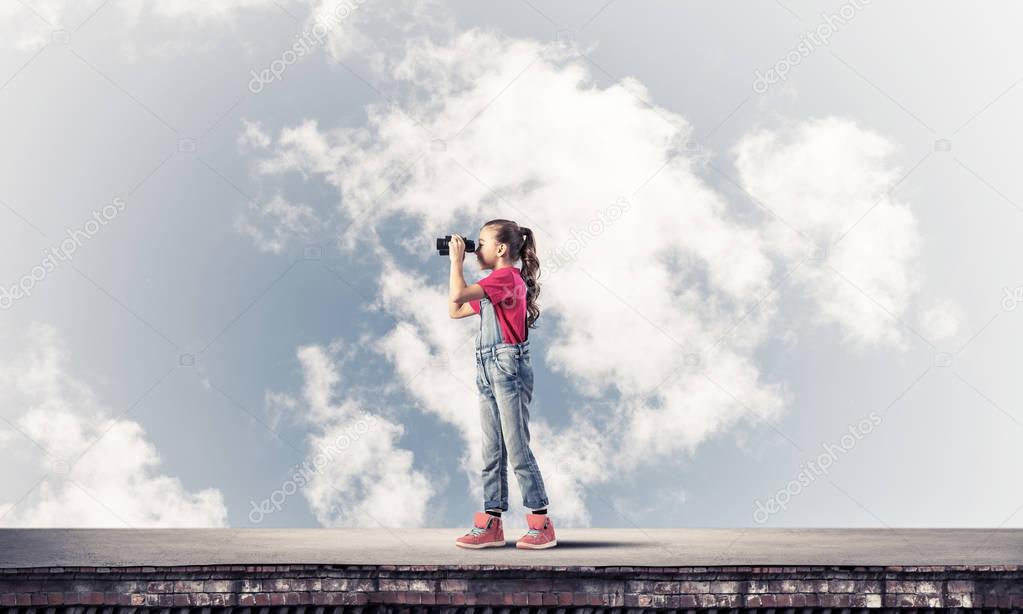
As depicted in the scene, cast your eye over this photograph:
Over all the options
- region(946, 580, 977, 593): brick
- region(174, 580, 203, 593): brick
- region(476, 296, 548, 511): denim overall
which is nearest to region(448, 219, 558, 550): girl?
region(476, 296, 548, 511): denim overall

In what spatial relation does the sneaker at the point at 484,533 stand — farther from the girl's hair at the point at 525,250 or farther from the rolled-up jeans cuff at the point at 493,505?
the girl's hair at the point at 525,250

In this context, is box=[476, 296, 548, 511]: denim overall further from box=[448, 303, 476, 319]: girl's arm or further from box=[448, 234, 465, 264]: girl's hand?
box=[448, 234, 465, 264]: girl's hand

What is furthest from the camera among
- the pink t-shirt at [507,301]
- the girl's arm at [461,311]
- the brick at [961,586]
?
the girl's arm at [461,311]

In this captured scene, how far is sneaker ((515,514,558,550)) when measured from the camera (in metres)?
9.94

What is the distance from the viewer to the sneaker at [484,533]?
10016 millimetres

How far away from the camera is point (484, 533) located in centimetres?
1009

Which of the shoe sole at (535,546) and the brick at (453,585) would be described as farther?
the shoe sole at (535,546)

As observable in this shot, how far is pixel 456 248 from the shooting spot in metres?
10.2

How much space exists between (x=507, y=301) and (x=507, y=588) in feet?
9.24

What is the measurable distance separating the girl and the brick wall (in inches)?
65.5

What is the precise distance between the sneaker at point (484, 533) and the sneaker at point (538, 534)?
0.24 metres

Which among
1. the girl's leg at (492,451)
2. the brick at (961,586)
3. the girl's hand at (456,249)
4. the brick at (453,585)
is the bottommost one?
the brick at (453,585)

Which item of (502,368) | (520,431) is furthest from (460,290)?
(520,431)

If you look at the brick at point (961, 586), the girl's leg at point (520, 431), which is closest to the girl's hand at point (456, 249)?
the girl's leg at point (520, 431)
